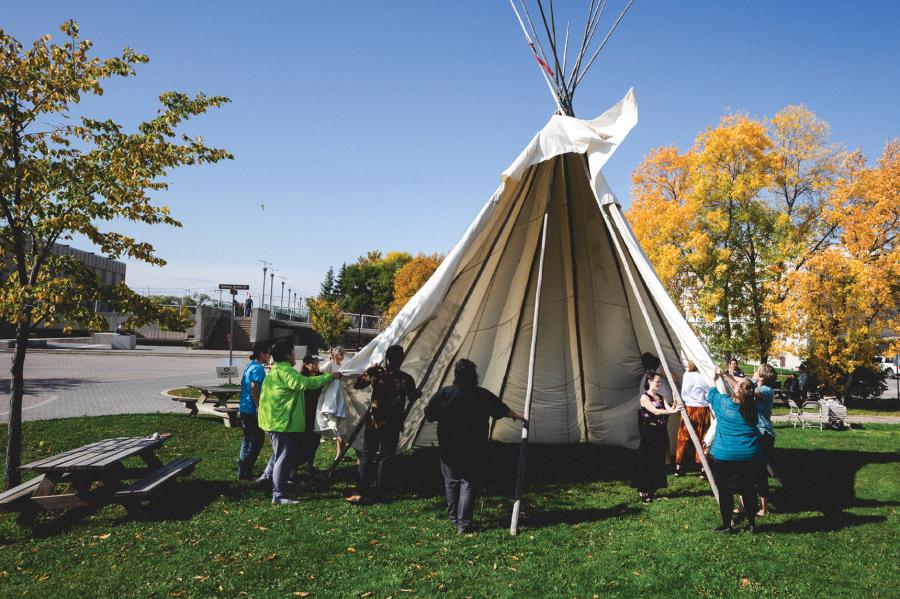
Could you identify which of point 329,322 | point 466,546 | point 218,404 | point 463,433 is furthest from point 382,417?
point 329,322

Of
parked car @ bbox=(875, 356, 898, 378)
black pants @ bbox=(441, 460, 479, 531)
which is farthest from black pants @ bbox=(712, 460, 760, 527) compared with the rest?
parked car @ bbox=(875, 356, 898, 378)

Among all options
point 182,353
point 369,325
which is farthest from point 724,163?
point 369,325

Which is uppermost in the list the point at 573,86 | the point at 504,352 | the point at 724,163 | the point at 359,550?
the point at 724,163

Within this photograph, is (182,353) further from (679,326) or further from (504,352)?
(679,326)

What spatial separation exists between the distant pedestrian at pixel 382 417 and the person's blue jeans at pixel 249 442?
1696mm

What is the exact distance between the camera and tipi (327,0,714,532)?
6898 millimetres

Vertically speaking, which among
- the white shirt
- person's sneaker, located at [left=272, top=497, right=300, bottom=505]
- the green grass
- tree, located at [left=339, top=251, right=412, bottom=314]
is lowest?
the green grass

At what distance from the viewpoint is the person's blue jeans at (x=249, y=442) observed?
763 centimetres

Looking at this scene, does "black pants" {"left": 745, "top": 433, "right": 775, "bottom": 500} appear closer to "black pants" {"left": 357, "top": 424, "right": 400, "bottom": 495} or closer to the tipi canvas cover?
the tipi canvas cover

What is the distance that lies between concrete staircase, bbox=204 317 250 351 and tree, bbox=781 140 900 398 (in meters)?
Answer: 37.6

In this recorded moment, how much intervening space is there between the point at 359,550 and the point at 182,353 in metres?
35.4

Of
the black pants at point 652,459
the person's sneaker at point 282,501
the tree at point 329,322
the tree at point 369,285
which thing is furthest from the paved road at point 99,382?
the tree at point 369,285

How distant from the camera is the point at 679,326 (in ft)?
22.3

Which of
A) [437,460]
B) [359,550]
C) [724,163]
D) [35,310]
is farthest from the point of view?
[724,163]
